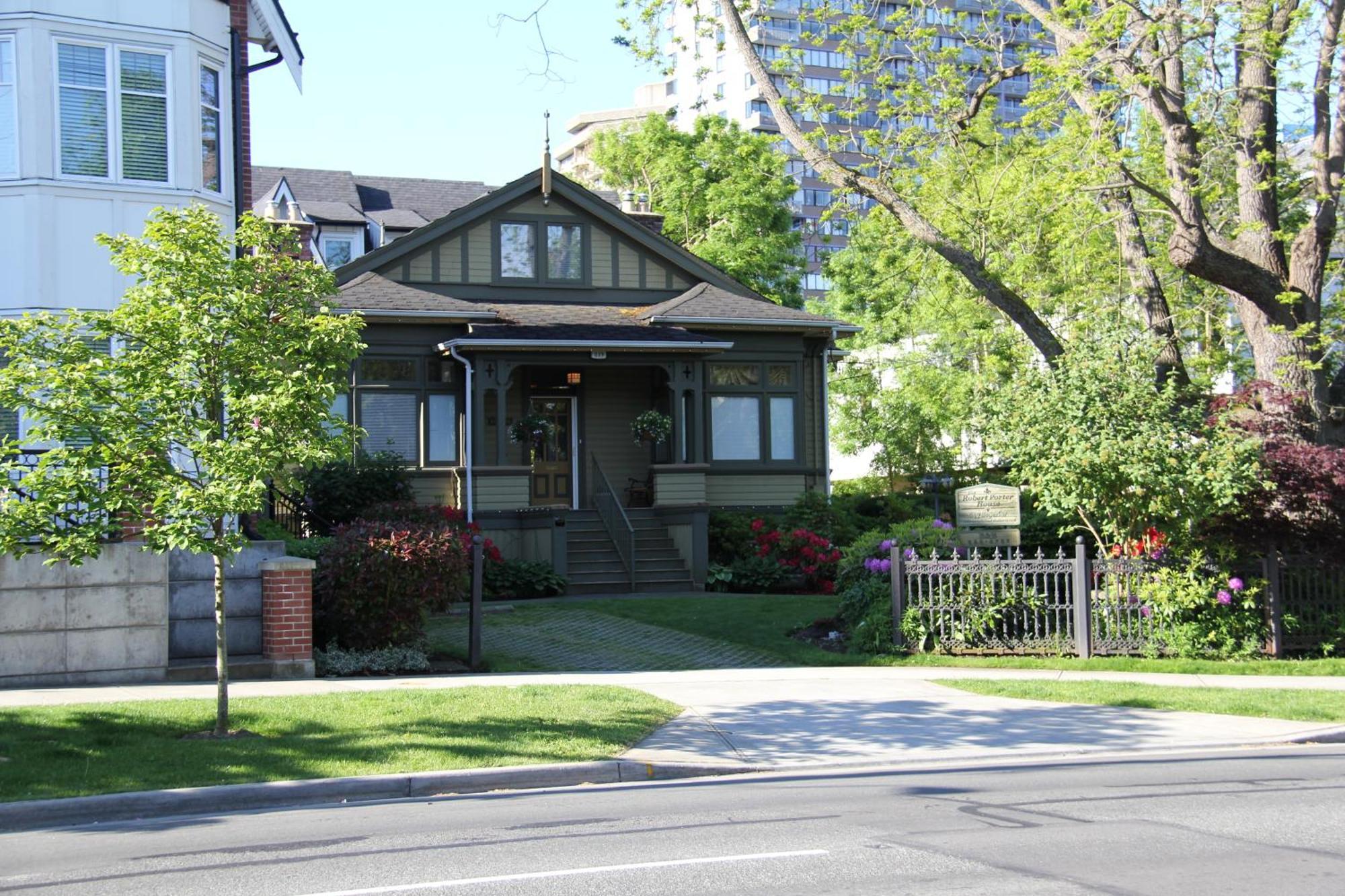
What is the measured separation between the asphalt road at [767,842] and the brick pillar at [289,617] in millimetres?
5371

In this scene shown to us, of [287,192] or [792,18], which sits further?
[287,192]

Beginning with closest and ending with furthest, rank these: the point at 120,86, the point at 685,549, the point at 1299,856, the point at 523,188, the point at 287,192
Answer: the point at 1299,856 → the point at 120,86 → the point at 685,549 → the point at 523,188 → the point at 287,192

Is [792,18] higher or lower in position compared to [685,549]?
higher

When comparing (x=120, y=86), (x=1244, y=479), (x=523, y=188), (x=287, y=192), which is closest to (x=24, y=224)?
(x=120, y=86)

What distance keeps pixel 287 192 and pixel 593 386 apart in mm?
12582

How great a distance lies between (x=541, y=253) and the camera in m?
26.7

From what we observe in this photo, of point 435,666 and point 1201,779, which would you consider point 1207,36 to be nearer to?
point 1201,779

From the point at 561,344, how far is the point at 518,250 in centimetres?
396

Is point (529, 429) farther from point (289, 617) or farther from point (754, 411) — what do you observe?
point (289, 617)

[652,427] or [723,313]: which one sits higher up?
[723,313]

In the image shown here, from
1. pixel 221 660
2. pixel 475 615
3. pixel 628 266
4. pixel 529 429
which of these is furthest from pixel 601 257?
pixel 221 660

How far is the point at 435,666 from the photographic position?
15.4 m

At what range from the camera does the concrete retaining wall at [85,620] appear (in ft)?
43.6

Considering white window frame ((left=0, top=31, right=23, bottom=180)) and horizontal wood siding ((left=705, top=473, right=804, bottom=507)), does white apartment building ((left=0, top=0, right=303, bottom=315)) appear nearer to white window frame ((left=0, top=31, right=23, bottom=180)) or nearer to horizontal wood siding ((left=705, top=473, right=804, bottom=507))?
white window frame ((left=0, top=31, right=23, bottom=180))
